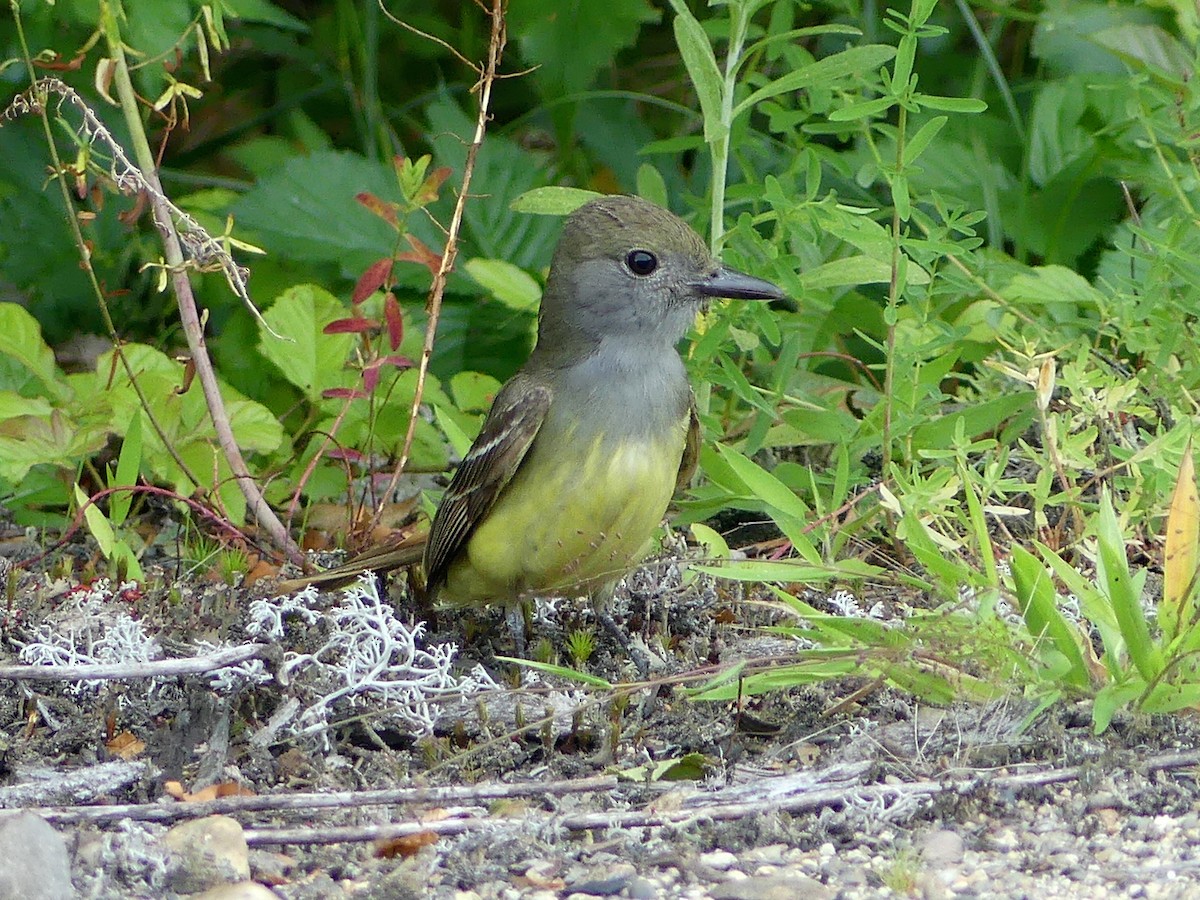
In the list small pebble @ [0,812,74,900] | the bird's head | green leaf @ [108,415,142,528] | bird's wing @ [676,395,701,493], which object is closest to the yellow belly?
bird's wing @ [676,395,701,493]

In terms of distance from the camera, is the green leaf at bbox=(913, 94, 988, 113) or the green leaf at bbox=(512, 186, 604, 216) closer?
the green leaf at bbox=(913, 94, 988, 113)

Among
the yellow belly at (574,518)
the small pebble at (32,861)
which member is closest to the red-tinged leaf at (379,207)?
the yellow belly at (574,518)

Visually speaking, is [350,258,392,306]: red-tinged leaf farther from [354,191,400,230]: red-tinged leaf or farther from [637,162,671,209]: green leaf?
[637,162,671,209]: green leaf

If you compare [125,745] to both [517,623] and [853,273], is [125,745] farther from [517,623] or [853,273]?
[853,273]

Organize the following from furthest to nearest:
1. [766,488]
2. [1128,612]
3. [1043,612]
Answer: [766,488] < [1043,612] < [1128,612]

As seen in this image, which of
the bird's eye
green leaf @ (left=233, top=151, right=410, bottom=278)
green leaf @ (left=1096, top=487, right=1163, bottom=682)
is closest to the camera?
→ green leaf @ (left=1096, top=487, right=1163, bottom=682)

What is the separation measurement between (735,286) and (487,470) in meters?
0.84

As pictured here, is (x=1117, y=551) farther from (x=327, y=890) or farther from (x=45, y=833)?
(x=45, y=833)

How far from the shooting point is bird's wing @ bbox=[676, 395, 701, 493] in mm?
4461

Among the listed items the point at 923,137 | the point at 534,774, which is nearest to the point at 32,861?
the point at 534,774

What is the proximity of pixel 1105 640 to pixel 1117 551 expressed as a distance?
19 centimetres

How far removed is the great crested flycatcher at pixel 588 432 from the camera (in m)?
4.15

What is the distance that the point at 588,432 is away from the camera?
4211 mm

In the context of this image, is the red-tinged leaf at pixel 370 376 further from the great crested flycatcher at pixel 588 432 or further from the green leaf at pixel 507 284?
the green leaf at pixel 507 284
